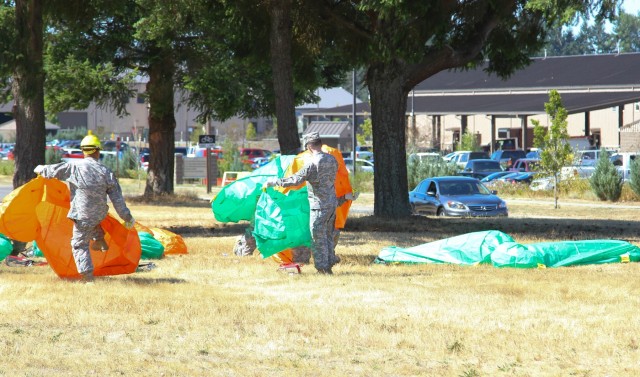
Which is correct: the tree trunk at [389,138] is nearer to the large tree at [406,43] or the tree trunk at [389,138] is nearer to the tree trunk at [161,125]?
the large tree at [406,43]

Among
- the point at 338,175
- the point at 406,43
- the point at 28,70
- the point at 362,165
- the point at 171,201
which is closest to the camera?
the point at 338,175

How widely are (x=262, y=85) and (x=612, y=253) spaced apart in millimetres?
17120

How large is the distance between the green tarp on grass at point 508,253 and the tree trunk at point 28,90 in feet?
19.8

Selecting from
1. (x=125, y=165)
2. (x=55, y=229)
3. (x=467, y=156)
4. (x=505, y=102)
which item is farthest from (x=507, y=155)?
(x=55, y=229)

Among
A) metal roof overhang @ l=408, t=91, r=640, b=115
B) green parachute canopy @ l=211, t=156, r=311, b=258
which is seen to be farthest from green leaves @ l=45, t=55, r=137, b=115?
metal roof overhang @ l=408, t=91, r=640, b=115

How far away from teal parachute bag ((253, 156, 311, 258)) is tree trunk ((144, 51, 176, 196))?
1823cm

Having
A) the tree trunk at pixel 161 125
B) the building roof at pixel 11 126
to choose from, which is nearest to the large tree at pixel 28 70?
the tree trunk at pixel 161 125

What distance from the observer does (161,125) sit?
3391cm

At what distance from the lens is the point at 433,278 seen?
13352mm

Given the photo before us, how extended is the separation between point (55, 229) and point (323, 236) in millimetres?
3017

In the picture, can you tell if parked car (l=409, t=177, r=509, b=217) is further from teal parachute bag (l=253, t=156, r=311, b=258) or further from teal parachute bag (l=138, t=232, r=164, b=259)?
teal parachute bag (l=253, t=156, r=311, b=258)

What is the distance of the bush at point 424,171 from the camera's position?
41.2 metres

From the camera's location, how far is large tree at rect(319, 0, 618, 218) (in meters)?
21.6

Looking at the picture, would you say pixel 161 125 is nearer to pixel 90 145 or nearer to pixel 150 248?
pixel 150 248
